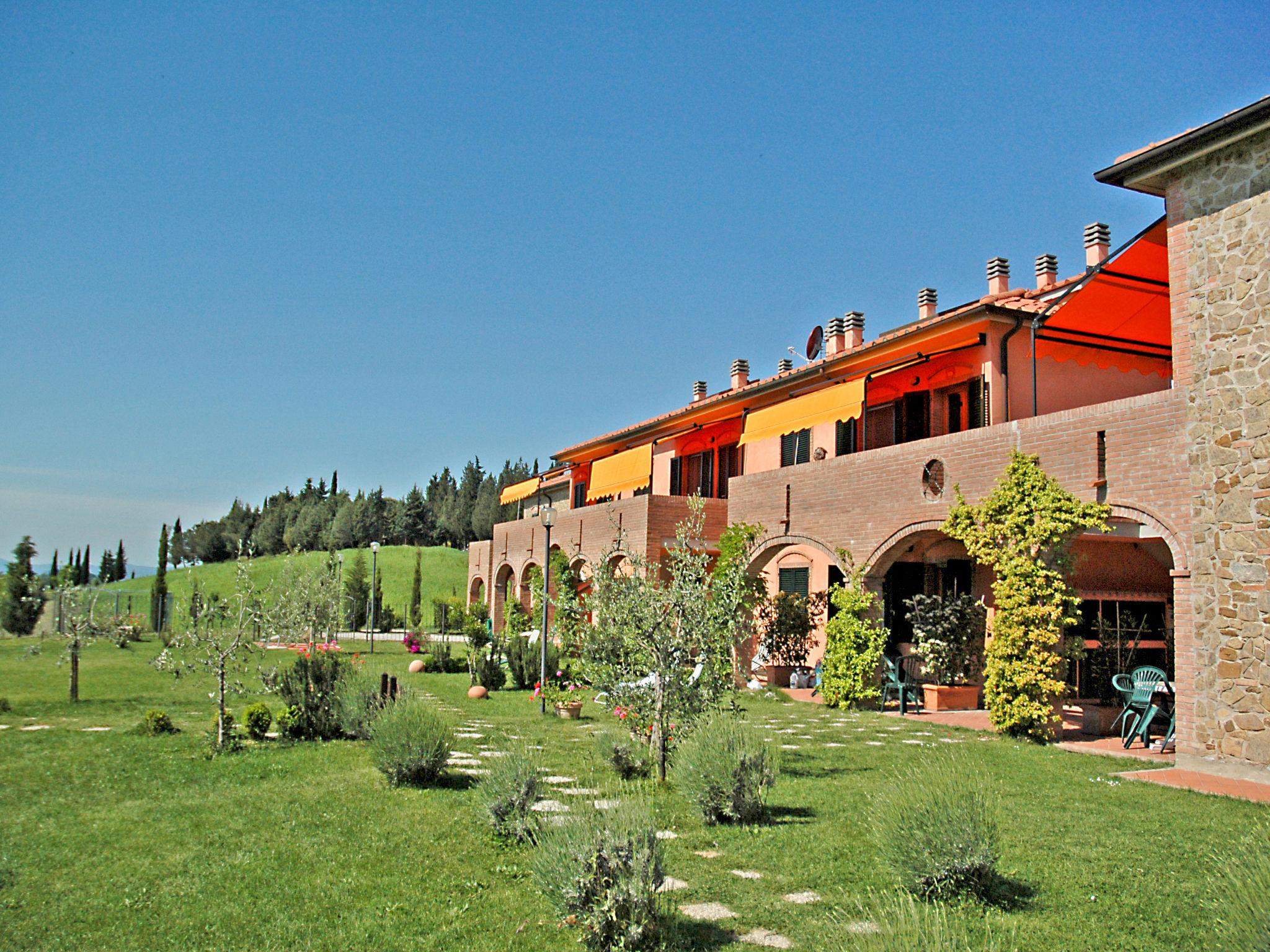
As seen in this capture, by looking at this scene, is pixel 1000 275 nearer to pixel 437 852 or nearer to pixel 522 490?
pixel 437 852

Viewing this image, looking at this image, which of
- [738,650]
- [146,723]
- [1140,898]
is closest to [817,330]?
[738,650]

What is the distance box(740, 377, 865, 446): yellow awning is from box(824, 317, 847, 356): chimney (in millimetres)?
3764

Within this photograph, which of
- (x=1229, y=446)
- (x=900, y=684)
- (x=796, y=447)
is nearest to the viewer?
(x=1229, y=446)

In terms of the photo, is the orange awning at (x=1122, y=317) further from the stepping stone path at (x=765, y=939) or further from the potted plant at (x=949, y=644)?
the stepping stone path at (x=765, y=939)

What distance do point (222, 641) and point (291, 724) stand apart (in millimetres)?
1459

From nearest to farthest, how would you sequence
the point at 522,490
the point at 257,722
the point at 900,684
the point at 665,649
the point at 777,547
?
1. the point at 665,649
2. the point at 257,722
3. the point at 900,684
4. the point at 777,547
5. the point at 522,490

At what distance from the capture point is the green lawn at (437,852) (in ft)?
17.1

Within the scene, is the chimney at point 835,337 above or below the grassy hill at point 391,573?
above

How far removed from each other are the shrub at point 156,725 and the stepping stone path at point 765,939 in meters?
10.5

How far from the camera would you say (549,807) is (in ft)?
25.2

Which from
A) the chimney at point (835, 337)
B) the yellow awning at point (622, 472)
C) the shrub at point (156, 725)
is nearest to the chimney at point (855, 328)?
the chimney at point (835, 337)

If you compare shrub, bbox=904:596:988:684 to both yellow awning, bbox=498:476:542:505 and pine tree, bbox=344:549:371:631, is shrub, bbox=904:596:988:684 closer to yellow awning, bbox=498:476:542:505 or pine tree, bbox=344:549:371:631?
yellow awning, bbox=498:476:542:505

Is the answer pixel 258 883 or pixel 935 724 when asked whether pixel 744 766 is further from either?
pixel 935 724

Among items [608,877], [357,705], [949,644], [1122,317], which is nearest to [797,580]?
[949,644]
